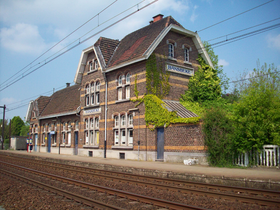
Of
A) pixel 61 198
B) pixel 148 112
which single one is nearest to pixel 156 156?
pixel 148 112

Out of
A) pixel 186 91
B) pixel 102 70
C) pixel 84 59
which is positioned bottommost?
pixel 186 91

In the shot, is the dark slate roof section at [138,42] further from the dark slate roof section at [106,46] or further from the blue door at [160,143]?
the blue door at [160,143]

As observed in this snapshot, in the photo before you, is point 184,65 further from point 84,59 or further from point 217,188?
point 217,188

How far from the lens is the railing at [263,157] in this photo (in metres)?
13.3

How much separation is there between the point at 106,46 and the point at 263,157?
18.6 m

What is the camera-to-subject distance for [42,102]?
43.2 metres

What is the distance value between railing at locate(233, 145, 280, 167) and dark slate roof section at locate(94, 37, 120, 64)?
52.2ft

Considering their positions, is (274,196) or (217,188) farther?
(217,188)

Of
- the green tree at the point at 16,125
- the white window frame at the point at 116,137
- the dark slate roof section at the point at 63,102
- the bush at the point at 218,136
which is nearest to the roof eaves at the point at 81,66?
the dark slate roof section at the point at 63,102

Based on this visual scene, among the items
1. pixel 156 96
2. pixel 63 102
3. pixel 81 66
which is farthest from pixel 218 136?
pixel 63 102

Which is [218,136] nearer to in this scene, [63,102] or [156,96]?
[156,96]

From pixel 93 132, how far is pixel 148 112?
869cm

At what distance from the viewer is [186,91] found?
23.3 metres

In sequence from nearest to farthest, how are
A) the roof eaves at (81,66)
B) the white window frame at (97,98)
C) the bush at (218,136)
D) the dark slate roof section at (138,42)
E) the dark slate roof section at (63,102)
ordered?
1. the bush at (218,136)
2. the dark slate roof section at (138,42)
3. the white window frame at (97,98)
4. the roof eaves at (81,66)
5. the dark slate roof section at (63,102)
